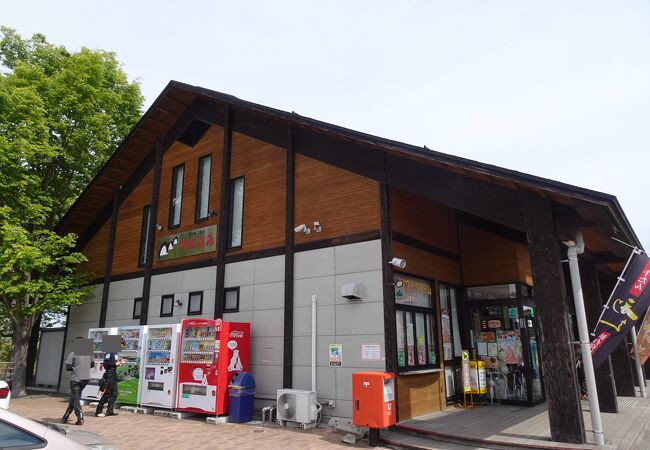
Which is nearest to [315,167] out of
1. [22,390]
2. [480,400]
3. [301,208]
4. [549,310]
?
[301,208]

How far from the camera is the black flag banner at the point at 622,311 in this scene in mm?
6836

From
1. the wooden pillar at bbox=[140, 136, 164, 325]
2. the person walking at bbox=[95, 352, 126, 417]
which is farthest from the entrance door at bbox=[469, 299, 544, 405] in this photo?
the wooden pillar at bbox=[140, 136, 164, 325]

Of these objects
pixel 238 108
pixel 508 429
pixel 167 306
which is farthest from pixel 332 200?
pixel 167 306

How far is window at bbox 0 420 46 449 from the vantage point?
10.1 feet

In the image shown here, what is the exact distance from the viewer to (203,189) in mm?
13117

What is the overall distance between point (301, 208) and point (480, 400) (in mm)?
6012

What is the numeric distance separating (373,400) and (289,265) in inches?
152

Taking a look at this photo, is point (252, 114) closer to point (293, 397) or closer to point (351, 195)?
point (351, 195)

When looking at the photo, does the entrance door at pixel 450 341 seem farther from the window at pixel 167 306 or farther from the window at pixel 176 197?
the window at pixel 176 197

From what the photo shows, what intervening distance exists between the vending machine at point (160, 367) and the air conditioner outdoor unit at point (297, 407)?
275 cm

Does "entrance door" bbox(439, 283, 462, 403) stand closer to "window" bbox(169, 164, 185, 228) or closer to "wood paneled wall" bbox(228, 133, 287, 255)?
"wood paneled wall" bbox(228, 133, 287, 255)

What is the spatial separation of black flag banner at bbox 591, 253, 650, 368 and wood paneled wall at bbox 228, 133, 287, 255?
21.5ft

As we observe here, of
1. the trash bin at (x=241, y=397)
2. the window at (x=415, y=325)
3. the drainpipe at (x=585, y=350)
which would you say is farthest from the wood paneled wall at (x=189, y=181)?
Answer: the drainpipe at (x=585, y=350)

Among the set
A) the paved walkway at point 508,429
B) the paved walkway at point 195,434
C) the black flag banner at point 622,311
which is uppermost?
the black flag banner at point 622,311
